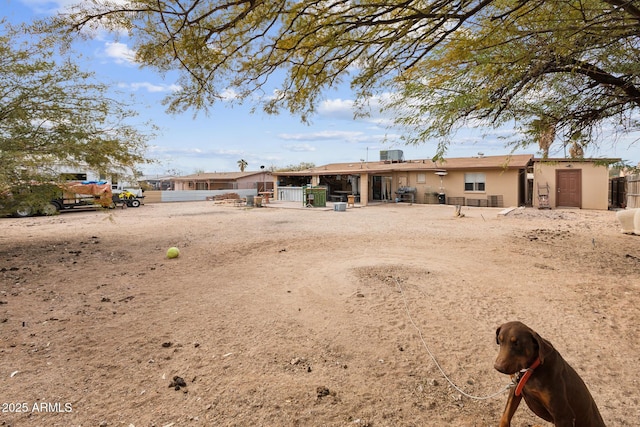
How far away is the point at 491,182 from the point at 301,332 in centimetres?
2194

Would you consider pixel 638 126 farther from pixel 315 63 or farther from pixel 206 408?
pixel 206 408

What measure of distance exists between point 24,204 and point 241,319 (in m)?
7.66

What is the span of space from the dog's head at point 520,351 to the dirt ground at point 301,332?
2.55 feet

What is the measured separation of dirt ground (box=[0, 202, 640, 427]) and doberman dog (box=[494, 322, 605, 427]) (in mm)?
→ 601

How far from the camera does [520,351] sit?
173 centimetres

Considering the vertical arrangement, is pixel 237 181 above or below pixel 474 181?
above

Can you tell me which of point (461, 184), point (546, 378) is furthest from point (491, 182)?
point (546, 378)

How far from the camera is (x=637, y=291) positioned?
486cm

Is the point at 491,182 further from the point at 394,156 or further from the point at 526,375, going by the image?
the point at 526,375

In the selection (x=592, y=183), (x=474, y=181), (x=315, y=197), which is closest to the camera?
(x=592, y=183)

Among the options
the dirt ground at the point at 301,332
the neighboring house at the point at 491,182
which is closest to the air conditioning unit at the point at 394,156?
the neighboring house at the point at 491,182

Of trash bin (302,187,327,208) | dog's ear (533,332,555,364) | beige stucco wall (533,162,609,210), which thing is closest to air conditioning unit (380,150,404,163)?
trash bin (302,187,327,208)

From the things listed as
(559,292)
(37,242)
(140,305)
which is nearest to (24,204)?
(37,242)

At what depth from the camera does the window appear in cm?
2225
